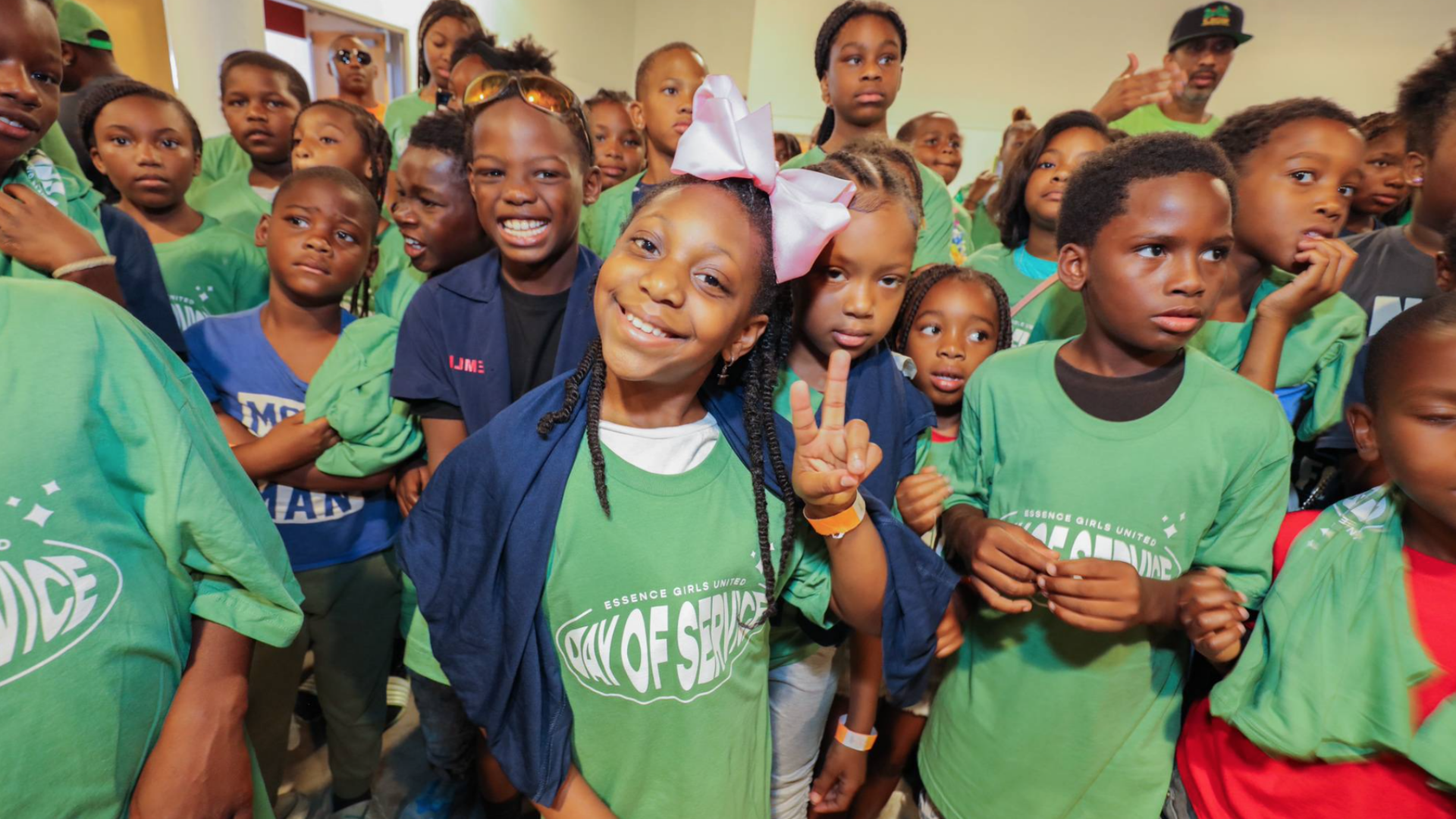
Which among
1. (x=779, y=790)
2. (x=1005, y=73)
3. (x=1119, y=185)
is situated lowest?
(x=779, y=790)

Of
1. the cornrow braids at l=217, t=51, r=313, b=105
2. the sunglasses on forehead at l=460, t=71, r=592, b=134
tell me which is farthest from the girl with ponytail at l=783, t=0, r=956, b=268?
the cornrow braids at l=217, t=51, r=313, b=105

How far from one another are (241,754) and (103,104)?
8.21 ft

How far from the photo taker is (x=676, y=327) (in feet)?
3.43

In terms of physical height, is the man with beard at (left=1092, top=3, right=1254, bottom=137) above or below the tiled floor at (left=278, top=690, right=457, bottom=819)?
above

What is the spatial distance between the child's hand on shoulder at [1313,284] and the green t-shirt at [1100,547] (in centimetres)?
39

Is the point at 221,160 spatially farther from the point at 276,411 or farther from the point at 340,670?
the point at 340,670

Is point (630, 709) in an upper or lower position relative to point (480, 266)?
lower

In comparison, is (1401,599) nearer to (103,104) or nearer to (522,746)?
(522,746)

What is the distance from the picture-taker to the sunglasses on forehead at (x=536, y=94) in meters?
1.85

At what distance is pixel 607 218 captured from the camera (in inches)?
117

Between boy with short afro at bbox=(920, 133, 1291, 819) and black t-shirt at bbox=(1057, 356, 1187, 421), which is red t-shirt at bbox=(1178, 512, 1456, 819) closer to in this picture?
boy with short afro at bbox=(920, 133, 1291, 819)

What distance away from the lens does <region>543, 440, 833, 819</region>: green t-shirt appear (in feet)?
3.54

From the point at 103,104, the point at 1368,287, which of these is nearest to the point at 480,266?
the point at 103,104

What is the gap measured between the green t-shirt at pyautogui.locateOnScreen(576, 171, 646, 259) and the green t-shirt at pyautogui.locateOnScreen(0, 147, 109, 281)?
1.49 meters
